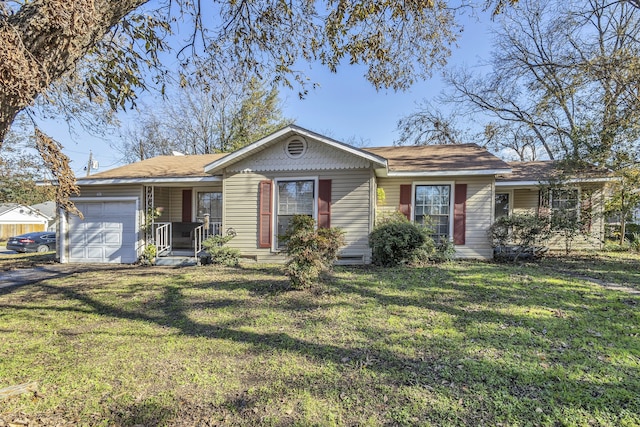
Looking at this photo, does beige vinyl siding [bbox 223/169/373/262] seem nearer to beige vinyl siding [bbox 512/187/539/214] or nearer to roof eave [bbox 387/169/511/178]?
roof eave [bbox 387/169/511/178]

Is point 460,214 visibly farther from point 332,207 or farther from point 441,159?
point 332,207

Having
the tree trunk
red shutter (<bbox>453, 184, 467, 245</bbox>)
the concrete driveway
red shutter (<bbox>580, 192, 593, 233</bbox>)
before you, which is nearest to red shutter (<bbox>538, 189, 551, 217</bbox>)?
red shutter (<bbox>580, 192, 593, 233</bbox>)

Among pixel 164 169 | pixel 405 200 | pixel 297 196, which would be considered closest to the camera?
pixel 297 196

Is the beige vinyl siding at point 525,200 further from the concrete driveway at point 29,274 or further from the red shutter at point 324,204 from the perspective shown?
the concrete driveway at point 29,274

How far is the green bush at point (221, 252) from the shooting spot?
955 centimetres

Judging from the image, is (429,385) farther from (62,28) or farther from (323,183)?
(323,183)

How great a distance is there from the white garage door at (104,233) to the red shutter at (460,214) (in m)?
10.9

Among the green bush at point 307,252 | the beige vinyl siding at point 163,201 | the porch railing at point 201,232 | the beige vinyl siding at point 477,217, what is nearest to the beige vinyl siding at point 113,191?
the beige vinyl siding at point 163,201

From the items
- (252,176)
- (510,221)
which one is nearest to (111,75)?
(252,176)

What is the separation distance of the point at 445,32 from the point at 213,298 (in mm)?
6574

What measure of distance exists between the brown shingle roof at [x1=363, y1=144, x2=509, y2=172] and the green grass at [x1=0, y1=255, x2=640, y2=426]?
4.15 metres

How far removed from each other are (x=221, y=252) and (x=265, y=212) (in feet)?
5.98

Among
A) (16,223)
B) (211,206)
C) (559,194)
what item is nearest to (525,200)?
(559,194)

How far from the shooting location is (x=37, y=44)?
2.39 m
